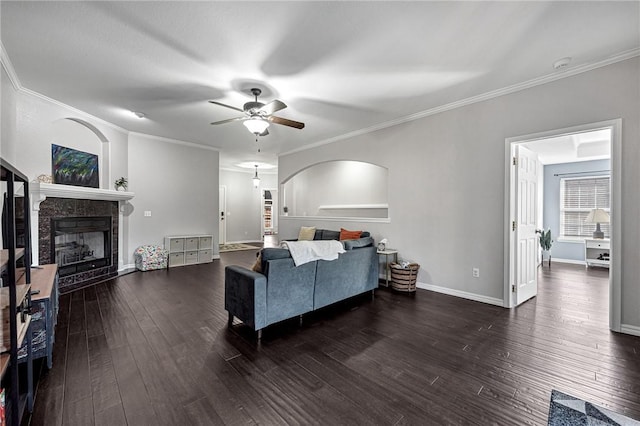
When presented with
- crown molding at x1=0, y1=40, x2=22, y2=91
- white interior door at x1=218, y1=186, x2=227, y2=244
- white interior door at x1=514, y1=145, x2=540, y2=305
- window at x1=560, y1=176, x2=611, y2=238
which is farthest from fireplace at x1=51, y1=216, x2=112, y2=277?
window at x1=560, y1=176, x2=611, y2=238

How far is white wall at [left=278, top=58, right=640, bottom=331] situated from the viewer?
2.83m

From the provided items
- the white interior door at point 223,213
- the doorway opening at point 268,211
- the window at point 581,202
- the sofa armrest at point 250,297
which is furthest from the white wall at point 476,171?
the doorway opening at point 268,211

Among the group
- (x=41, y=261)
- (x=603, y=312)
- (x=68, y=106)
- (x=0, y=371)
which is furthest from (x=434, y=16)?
(x=41, y=261)

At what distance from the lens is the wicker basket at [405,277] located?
429cm

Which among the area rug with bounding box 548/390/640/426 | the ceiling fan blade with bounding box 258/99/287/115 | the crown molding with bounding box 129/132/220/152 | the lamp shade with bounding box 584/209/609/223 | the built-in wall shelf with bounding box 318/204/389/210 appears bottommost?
the area rug with bounding box 548/390/640/426

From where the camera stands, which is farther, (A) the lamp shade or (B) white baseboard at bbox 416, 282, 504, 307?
(A) the lamp shade

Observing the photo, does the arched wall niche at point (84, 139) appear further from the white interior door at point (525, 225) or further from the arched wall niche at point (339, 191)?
the white interior door at point (525, 225)

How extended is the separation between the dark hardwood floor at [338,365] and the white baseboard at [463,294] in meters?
0.13

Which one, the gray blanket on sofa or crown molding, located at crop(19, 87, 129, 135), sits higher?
crown molding, located at crop(19, 87, 129, 135)

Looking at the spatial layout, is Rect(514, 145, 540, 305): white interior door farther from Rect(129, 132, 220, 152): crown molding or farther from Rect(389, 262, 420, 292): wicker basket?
Rect(129, 132, 220, 152): crown molding

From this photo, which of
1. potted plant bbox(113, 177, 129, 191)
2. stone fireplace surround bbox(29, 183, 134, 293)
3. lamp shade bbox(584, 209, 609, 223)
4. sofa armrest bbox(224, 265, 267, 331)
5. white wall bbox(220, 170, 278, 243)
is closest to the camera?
sofa armrest bbox(224, 265, 267, 331)

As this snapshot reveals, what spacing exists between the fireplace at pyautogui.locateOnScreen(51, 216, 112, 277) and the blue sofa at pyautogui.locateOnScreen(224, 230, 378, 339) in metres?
3.45

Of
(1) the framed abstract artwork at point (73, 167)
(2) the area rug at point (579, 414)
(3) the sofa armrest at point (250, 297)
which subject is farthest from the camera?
(1) the framed abstract artwork at point (73, 167)

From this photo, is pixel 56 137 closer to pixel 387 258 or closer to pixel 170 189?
pixel 170 189
